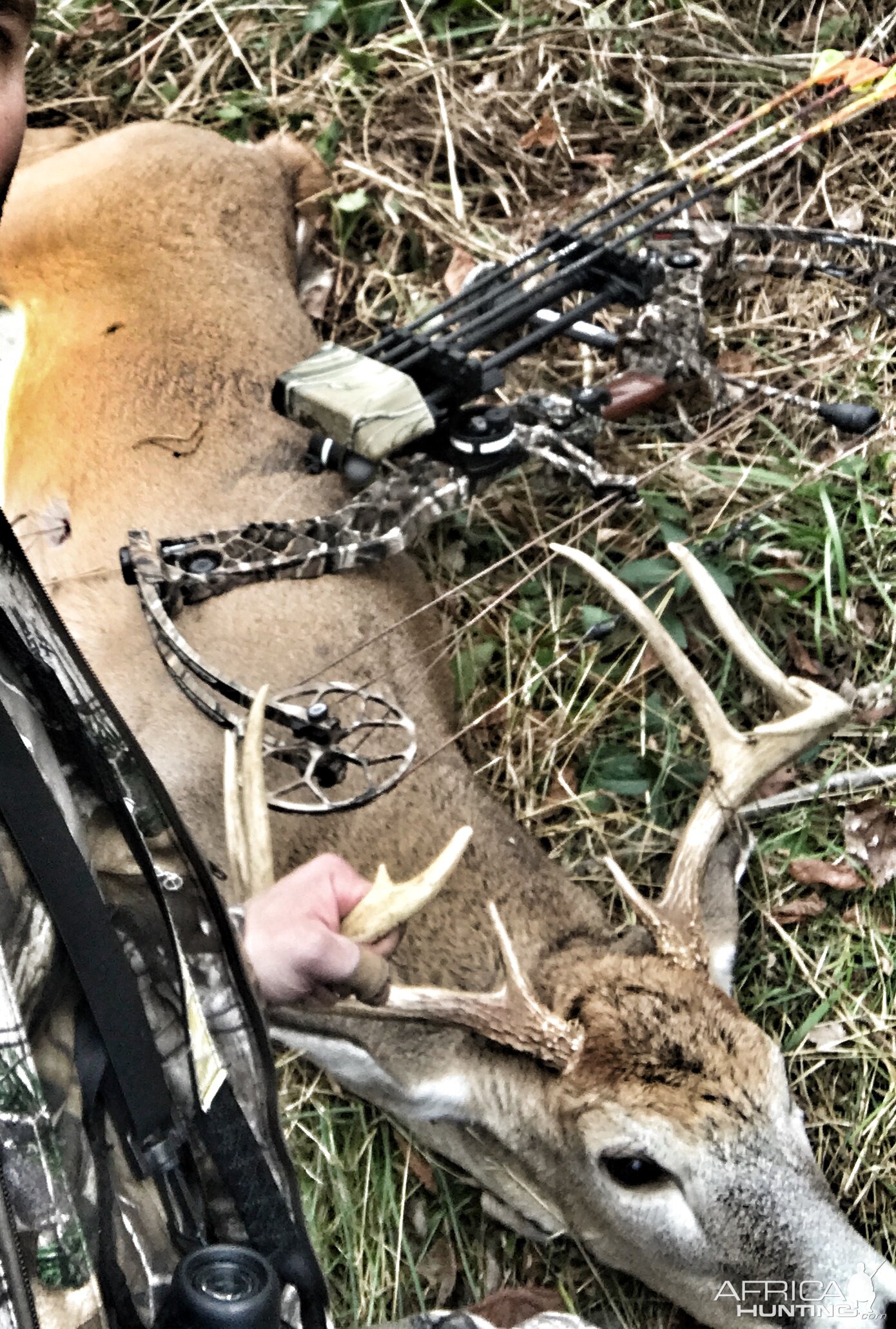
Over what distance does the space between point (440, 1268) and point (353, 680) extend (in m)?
1.39

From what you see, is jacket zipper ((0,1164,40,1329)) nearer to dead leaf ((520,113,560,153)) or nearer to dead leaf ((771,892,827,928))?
dead leaf ((771,892,827,928))

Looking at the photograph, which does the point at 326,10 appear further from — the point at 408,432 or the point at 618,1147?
the point at 618,1147

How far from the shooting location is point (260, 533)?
3576mm

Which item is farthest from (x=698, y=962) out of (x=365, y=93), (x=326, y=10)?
(x=326, y=10)

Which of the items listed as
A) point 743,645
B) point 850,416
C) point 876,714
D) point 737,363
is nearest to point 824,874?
point 876,714

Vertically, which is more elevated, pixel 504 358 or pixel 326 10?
pixel 326 10

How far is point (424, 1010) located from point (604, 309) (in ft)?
8.41

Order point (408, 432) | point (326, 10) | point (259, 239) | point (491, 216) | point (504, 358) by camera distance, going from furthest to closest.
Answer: point (326, 10) → point (491, 216) → point (259, 239) → point (504, 358) → point (408, 432)

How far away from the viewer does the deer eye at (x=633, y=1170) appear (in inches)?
110

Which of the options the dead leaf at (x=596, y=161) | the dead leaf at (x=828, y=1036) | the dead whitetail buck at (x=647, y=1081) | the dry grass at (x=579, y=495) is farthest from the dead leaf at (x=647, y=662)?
the dead leaf at (x=596, y=161)

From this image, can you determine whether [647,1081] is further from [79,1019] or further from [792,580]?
[792,580]

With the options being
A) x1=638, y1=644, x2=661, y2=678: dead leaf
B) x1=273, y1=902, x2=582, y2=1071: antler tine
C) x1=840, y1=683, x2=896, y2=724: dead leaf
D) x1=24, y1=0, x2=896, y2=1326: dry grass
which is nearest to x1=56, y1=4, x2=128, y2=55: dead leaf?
x1=24, y1=0, x2=896, y2=1326: dry grass

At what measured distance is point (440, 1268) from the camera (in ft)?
10.6

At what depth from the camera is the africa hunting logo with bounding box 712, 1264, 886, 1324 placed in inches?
108
